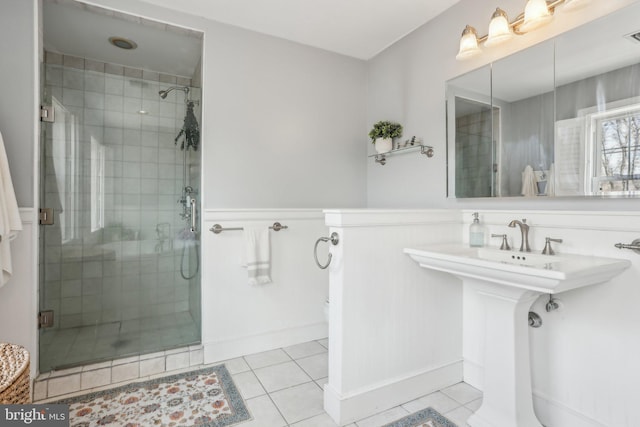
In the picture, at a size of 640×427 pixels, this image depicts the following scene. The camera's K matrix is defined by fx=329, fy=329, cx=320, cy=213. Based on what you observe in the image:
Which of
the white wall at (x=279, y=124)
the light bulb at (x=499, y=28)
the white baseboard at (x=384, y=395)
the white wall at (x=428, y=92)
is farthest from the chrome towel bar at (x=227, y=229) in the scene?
the light bulb at (x=499, y=28)

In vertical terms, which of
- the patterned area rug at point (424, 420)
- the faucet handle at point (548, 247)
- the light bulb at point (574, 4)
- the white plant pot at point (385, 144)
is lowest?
the patterned area rug at point (424, 420)

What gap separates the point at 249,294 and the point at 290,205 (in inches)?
29.1

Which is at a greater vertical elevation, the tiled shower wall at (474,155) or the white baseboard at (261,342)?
the tiled shower wall at (474,155)

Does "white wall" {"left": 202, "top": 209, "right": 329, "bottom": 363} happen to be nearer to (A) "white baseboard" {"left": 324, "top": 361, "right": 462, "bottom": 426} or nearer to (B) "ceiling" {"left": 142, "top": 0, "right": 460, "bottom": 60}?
(A) "white baseboard" {"left": 324, "top": 361, "right": 462, "bottom": 426}

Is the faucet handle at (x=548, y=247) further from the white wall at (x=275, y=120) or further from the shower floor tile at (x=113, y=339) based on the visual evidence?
the shower floor tile at (x=113, y=339)

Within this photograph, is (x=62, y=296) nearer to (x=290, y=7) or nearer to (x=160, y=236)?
(x=160, y=236)

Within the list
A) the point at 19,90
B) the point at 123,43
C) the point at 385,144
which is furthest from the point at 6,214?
the point at 385,144

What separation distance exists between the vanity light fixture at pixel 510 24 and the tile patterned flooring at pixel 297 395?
1.94 meters

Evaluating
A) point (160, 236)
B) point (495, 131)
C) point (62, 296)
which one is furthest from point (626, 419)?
point (62, 296)

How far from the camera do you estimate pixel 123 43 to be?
2234mm

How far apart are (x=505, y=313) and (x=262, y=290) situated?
5.26 feet

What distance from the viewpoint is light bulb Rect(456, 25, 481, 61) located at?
1854 millimetres

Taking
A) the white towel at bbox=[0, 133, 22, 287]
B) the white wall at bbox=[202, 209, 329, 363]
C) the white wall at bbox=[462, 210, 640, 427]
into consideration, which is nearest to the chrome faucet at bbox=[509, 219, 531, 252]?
the white wall at bbox=[462, 210, 640, 427]

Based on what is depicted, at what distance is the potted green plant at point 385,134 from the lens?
2.51m
